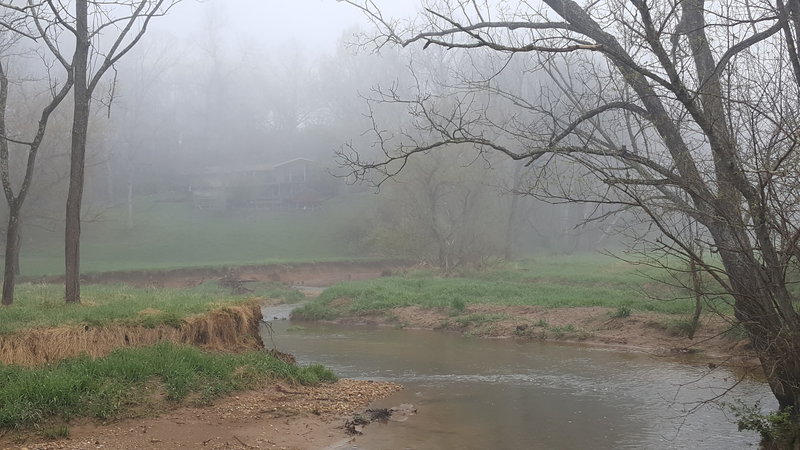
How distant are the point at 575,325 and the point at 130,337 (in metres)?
12.7

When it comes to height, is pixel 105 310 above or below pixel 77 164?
below

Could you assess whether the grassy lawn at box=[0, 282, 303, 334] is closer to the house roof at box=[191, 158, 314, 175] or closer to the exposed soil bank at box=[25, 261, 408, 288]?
the exposed soil bank at box=[25, 261, 408, 288]

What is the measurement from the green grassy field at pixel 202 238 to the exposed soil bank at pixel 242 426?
30.5m

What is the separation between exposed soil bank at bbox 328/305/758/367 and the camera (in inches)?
666

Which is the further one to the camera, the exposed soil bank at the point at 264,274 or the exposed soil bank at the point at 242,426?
the exposed soil bank at the point at 264,274

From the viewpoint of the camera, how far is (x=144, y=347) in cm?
1077

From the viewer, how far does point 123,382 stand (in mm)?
9281

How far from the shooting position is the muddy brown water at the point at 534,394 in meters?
9.28

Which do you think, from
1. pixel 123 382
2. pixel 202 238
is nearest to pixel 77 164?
pixel 123 382

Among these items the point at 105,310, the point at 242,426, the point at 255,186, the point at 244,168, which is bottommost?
the point at 242,426

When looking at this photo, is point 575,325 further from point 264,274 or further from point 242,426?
point 264,274

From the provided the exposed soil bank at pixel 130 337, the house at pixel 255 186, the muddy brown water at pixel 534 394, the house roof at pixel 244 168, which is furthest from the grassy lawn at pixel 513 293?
the house roof at pixel 244 168

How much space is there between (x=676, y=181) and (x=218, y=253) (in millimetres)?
45091

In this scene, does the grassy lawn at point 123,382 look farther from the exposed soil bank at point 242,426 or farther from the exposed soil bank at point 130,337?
the exposed soil bank at point 130,337
